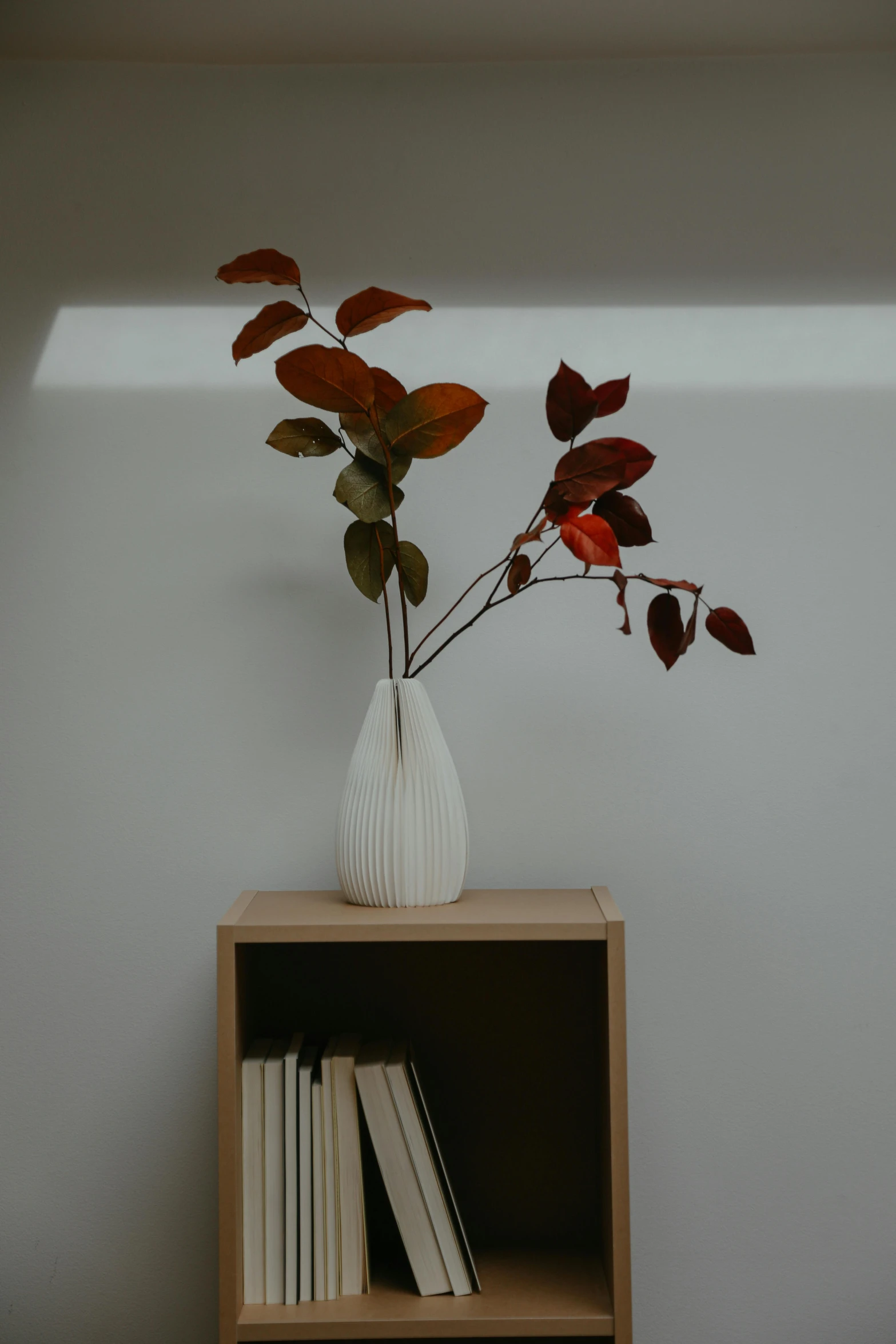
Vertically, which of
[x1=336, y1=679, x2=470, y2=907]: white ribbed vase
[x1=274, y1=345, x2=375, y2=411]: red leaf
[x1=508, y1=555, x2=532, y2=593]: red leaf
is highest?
[x1=274, y1=345, x2=375, y2=411]: red leaf

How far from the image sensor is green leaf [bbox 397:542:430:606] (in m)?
1.23

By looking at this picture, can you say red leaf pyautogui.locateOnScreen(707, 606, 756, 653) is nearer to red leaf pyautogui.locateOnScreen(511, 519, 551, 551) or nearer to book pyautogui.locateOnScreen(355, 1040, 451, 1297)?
red leaf pyautogui.locateOnScreen(511, 519, 551, 551)

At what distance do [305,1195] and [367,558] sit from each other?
0.77 meters

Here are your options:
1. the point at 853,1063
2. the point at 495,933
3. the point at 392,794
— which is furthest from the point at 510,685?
the point at 853,1063

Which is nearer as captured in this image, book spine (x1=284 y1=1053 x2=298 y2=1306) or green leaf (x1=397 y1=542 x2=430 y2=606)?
book spine (x1=284 y1=1053 x2=298 y2=1306)

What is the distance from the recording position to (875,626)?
141 centimetres

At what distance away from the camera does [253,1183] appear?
1078mm

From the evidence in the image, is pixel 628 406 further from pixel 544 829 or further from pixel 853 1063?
pixel 853 1063

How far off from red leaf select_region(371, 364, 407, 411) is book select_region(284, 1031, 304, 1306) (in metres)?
0.80

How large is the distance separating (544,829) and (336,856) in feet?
1.21

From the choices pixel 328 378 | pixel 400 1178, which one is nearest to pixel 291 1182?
pixel 400 1178

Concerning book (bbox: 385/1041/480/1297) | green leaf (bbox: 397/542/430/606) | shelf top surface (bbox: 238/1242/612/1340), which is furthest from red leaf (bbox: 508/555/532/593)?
shelf top surface (bbox: 238/1242/612/1340)

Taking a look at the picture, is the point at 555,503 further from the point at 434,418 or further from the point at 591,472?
the point at 434,418

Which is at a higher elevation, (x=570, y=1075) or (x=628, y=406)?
(x=628, y=406)
